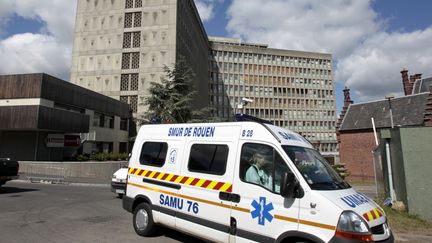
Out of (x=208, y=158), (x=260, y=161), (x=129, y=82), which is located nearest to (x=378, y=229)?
(x=260, y=161)

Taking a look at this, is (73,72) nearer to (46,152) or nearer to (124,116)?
(124,116)

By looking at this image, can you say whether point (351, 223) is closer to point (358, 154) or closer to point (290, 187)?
point (290, 187)

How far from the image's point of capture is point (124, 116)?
4275cm

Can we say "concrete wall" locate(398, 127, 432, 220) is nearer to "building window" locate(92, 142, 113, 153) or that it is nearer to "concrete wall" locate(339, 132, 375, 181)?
"concrete wall" locate(339, 132, 375, 181)

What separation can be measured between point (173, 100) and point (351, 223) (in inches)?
916

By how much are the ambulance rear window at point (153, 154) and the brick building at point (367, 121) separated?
30460mm

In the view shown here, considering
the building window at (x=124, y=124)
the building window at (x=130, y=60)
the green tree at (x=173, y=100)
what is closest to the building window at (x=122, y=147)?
the building window at (x=124, y=124)

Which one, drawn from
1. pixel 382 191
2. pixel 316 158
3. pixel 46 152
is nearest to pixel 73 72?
pixel 46 152

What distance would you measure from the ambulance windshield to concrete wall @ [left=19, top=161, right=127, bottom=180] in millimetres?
20515

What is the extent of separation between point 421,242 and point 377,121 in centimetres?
3217

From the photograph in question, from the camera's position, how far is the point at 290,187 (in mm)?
4531

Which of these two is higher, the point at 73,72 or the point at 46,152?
the point at 73,72

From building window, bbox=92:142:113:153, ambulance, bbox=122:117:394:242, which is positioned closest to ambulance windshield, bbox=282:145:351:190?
ambulance, bbox=122:117:394:242

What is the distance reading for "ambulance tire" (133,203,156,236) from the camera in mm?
6824
